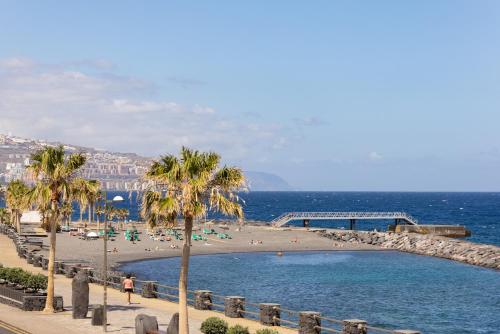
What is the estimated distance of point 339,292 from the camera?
232 ft

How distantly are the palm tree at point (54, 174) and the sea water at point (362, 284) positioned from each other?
84.2ft

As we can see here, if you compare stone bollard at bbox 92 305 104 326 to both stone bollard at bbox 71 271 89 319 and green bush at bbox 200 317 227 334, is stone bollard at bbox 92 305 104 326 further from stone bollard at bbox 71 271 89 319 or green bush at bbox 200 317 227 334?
green bush at bbox 200 317 227 334

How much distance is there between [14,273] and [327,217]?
4320 inches

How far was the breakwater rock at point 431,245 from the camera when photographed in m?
103

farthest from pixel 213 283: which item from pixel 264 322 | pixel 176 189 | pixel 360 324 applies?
pixel 176 189

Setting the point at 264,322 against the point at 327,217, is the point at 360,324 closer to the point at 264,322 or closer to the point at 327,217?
the point at 264,322

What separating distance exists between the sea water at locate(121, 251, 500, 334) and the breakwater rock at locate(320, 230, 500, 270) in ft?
11.1

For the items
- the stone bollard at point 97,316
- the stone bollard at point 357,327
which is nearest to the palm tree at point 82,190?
the stone bollard at point 97,316

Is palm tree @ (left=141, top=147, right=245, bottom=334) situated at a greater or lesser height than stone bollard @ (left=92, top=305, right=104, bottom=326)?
greater

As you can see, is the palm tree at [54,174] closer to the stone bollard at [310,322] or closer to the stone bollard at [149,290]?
the stone bollard at [149,290]

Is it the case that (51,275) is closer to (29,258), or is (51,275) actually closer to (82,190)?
(82,190)

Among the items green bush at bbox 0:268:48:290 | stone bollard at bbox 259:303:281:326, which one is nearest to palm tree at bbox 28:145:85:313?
green bush at bbox 0:268:48:290

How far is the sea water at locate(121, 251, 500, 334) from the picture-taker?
5775cm

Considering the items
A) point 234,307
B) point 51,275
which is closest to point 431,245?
point 234,307
